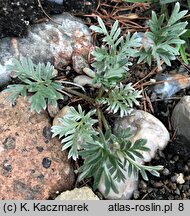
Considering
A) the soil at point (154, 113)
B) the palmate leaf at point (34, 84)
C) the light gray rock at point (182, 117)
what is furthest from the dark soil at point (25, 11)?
the light gray rock at point (182, 117)

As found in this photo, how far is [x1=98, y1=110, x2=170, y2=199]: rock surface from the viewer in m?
2.27

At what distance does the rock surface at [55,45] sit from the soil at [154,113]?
0.15 ft

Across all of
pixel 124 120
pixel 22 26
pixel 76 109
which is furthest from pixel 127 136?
pixel 22 26

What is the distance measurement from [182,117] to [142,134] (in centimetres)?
23

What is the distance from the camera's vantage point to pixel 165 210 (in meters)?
2.19

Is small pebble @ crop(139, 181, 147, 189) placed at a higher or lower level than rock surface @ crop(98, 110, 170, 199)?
lower

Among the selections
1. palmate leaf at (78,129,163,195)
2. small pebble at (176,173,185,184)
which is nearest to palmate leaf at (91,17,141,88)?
palmate leaf at (78,129,163,195)

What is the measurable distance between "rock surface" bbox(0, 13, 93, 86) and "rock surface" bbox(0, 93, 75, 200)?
9.5 inches

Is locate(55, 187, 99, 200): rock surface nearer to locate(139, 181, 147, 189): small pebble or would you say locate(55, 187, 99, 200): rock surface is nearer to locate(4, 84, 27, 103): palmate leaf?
locate(139, 181, 147, 189): small pebble

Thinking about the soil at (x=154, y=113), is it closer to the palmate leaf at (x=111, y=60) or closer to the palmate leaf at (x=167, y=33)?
the palmate leaf at (x=111, y=60)

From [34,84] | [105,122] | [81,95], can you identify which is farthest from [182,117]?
[34,84]

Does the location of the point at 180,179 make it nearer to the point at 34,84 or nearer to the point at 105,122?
the point at 105,122

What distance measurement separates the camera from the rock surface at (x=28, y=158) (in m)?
2.26

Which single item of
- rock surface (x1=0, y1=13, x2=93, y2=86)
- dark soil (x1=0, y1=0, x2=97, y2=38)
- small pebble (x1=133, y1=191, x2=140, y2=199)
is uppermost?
dark soil (x1=0, y1=0, x2=97, y2=38)
